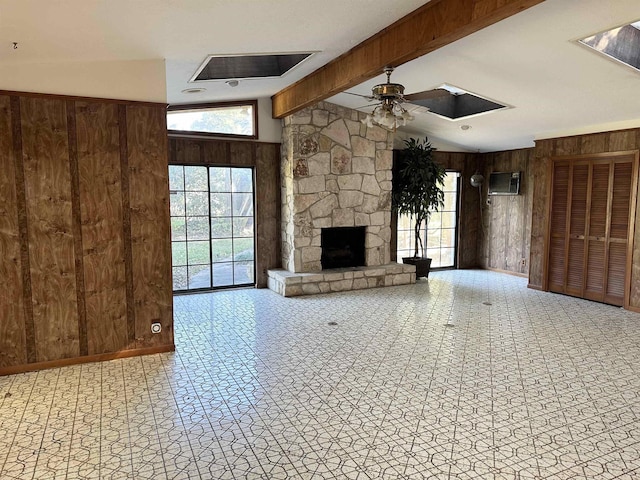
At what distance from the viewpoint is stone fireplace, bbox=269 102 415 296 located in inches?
264

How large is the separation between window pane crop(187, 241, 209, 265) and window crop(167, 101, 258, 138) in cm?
167

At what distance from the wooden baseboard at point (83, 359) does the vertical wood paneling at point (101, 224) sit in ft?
0.18

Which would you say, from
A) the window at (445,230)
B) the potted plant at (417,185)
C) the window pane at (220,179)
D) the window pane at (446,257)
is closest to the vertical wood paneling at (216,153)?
the window pane at (220,179)

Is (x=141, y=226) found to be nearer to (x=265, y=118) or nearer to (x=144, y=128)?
(x=144, y=128)

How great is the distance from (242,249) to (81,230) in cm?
332

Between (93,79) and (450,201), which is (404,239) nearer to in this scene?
(450,201)

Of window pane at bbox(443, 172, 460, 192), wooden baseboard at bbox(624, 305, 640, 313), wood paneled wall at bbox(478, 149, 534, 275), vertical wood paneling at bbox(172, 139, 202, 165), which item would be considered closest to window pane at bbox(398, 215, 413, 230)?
window pane at bbox(443, 172, 460, 192)

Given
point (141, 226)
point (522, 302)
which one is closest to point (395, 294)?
point (522, 302)

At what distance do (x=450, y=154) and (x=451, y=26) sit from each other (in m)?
5.98

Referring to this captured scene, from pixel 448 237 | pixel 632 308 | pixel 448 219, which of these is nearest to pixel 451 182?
pixel 448 219

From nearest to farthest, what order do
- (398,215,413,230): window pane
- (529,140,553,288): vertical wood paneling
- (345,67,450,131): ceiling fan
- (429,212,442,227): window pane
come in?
(345,67,450,131): ceiling fan → (529,140,553,288): vertical wood paneling → (398,215,413,230): window pane → (429,212,442,227): window pane

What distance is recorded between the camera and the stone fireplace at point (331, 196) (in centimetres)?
670

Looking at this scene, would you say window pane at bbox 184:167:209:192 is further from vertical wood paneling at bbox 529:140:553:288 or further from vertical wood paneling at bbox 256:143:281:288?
vertical wood paneling at bbox 529:140:553:288

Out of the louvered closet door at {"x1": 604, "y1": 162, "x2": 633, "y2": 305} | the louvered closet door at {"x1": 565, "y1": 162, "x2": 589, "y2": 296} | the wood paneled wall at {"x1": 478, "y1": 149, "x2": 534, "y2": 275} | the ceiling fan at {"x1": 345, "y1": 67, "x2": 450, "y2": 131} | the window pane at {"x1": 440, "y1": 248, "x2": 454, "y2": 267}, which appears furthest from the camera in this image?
the window pane at {"x1": 440, "y1": 248, "x2": 454, "y2": 267}
